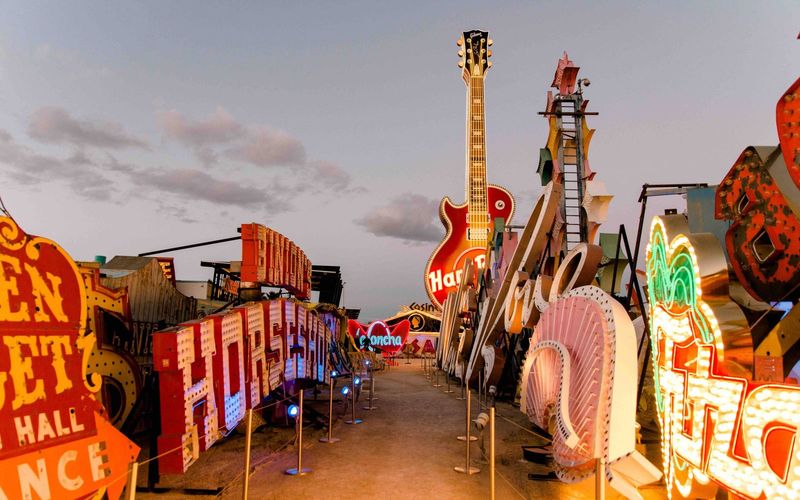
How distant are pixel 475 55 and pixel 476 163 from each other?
10639 mm

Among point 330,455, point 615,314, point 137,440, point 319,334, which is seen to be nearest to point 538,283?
point 615,314

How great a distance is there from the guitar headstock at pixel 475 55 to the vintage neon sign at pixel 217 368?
121 feet

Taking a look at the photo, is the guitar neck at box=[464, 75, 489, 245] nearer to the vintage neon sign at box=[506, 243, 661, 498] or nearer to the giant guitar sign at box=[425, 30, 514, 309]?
the giant guitar sign at box=[425, 30, 514, 309]

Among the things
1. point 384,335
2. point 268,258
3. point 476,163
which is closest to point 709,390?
point 268,258

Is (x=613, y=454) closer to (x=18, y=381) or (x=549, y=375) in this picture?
(x=549, y=375)

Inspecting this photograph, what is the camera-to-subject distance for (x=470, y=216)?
41062 millimetres

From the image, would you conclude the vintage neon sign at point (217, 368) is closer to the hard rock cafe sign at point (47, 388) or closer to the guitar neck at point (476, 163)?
the hard rock cafe sign at point (47, 388)

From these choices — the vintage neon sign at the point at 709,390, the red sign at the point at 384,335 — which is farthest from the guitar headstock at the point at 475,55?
the vintage neon sign at the point at 709,390

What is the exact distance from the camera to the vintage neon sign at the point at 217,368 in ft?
23.6

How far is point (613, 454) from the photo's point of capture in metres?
6.21

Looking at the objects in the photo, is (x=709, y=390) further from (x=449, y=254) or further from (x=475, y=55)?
(x=475, y=55)

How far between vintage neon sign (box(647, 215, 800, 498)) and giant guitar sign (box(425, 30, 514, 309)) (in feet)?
109

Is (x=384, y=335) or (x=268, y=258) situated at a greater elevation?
(x=268, y=258)

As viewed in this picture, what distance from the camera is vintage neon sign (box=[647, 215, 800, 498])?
416 centimetres
